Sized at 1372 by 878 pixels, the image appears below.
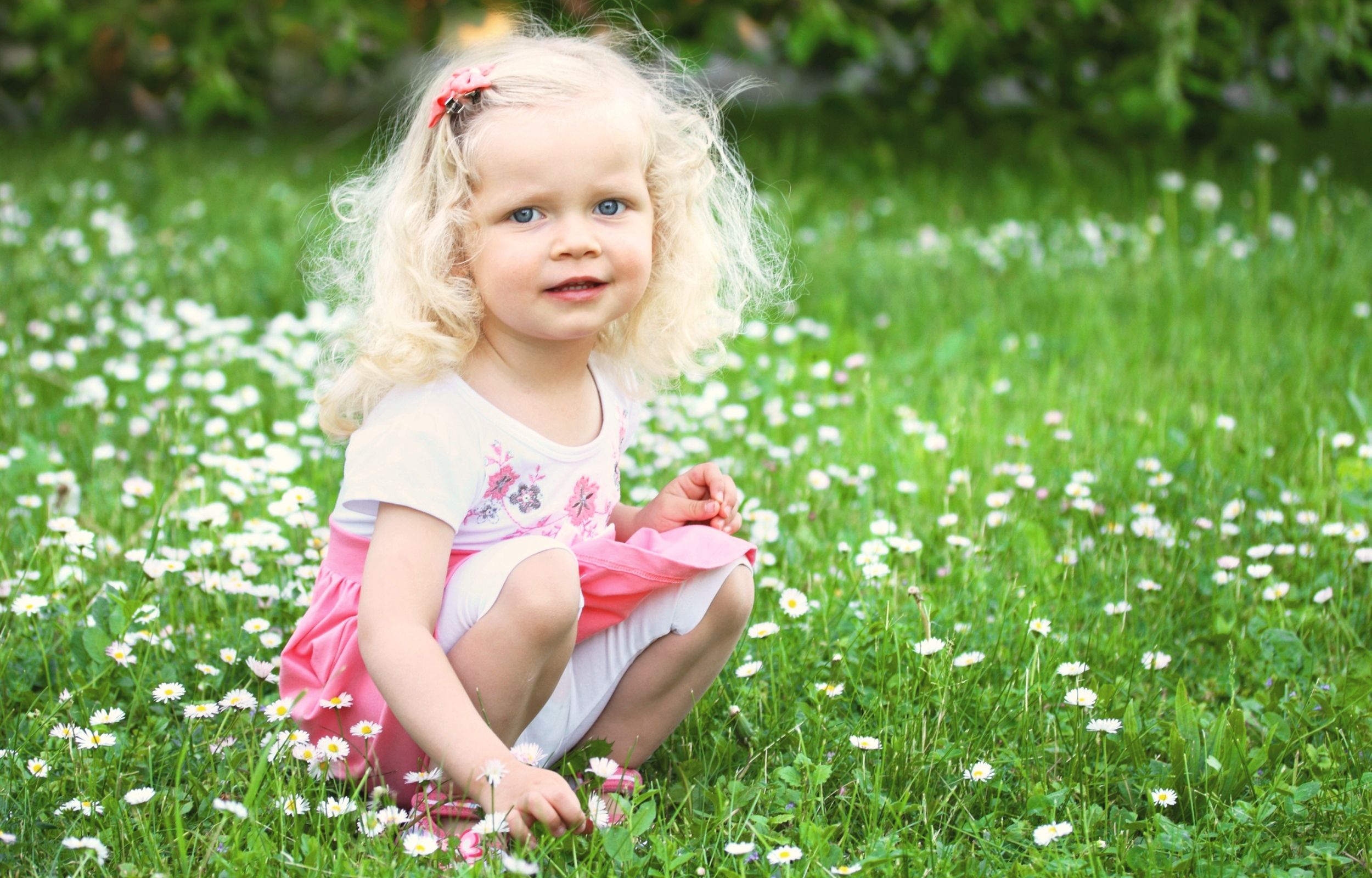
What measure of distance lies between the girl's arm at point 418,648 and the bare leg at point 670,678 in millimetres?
258

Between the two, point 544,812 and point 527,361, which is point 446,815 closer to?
point 544,812

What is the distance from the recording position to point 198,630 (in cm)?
221

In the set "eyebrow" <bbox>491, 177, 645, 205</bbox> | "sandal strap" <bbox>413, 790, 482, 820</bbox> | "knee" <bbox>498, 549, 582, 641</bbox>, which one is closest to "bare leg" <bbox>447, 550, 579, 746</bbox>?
"knee" <bbox>498, 549, 582, 641</bbox>

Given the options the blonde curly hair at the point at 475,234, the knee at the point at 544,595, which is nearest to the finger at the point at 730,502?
the blonde curly hair at the point at 475,234

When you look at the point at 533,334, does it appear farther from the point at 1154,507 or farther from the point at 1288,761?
the point at 1154,507

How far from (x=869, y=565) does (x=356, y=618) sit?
828mm

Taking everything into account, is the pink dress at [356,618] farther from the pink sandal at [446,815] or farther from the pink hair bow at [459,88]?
the pink hair bow at [459,88]

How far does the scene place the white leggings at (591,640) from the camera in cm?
178

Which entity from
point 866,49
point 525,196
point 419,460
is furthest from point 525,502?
point 866,49

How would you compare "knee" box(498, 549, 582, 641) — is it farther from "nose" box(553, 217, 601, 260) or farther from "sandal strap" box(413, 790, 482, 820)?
"nose" box(553, 217, 601, 260)

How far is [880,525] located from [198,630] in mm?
1188

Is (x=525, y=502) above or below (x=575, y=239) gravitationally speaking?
below

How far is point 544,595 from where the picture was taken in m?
1.67

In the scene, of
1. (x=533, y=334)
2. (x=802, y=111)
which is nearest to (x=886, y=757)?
(x=533, y=334)
